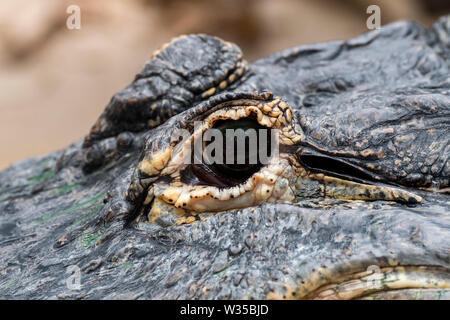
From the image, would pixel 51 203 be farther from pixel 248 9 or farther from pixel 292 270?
pixel 248 9

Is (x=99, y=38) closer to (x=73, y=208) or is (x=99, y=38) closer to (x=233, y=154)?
(x=73, y=208)

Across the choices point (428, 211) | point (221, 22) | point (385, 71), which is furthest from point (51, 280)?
point (221, 22)

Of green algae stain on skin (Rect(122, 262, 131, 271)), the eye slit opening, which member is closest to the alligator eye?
the eye slit opening

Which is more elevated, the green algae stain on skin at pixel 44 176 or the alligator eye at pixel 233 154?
the alligator eye at pixel 233 154

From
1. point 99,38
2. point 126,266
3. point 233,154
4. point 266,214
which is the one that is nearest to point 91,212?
point 126,266

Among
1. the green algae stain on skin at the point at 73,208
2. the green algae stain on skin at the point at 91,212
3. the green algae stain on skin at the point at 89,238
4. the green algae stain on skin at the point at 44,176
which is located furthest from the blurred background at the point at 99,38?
the green algae stain on skin at the point at 89,238

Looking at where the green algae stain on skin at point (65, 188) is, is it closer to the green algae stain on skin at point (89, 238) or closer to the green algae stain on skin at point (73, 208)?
the green algae stain on skin at point (73, 208)

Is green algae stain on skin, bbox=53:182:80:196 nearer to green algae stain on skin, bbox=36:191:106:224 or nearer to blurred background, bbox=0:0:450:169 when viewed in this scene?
green algae stain on skin, bbox=36:191:106:224
